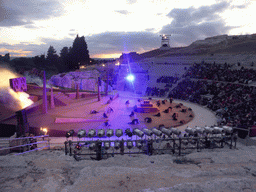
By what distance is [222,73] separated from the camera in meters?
38.9

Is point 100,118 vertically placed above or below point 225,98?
below

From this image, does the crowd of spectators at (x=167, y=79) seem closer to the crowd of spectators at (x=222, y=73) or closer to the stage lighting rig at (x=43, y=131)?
the crowd of spectators at (x=222, y=73)

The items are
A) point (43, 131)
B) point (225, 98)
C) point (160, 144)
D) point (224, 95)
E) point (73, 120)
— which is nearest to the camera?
point (160, 144)

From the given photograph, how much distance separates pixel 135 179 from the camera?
5.90 meters

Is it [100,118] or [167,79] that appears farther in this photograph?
[167,79]

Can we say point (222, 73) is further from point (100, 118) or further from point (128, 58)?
point (128, 58)

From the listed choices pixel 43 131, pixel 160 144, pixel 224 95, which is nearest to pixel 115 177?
pixel 160 144

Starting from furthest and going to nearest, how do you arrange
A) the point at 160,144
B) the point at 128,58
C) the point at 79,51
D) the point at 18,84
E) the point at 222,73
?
the point at 128,58 < the point at 79,51 < the point at 222,73 < the point at 18,84 < the point at 160,144

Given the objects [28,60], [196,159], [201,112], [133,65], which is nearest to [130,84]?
[133,65]

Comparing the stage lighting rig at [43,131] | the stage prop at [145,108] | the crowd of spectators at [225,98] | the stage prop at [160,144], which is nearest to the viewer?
the stage prop at [160,144]

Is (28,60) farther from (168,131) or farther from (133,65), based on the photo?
(168,131)

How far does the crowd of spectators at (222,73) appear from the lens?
1326 inches

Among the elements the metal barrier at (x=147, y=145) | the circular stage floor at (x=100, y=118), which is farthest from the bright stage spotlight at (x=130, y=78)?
the metal barrier at (x=147, y=145)

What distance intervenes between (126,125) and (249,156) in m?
15.2
